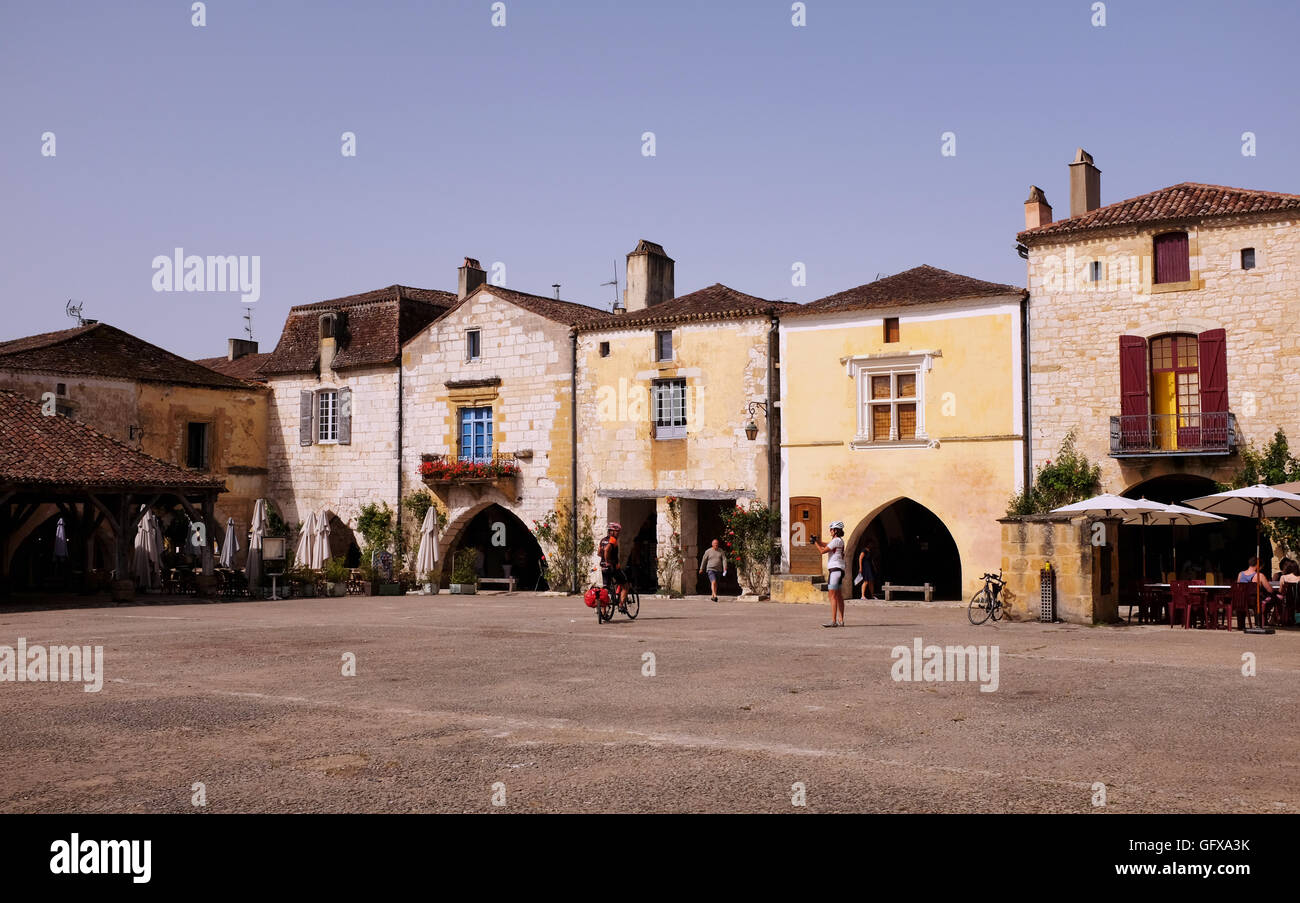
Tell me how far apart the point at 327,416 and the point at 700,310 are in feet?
42.6

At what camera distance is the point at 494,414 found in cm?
3281

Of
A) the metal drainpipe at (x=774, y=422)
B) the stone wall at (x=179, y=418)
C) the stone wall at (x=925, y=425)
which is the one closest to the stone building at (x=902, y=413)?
the stone wall at (x=925, y=425)

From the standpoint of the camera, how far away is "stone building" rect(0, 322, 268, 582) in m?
31.5

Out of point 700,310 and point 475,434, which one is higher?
point 700,310

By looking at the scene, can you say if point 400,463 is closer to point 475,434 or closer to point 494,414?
point 475,434

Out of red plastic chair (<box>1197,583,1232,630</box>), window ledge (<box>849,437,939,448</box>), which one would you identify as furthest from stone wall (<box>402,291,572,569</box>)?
red plastic chair (<box>1197,583,1232,630</box>)

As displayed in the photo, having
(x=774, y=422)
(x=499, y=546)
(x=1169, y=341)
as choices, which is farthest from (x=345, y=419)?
(x=1169, y=341)

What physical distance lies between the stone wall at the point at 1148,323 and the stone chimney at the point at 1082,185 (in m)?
1.94

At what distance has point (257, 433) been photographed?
36719mm

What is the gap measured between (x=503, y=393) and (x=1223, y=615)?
773 inches

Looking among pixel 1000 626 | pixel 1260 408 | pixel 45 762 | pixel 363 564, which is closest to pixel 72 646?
pixel 45 762

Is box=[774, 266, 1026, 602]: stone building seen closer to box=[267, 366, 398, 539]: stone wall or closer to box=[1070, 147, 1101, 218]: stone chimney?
box=[1070, 147, 1101, 218]: stone chimney

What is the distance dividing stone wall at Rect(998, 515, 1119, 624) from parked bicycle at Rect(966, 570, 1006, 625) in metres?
0.27
